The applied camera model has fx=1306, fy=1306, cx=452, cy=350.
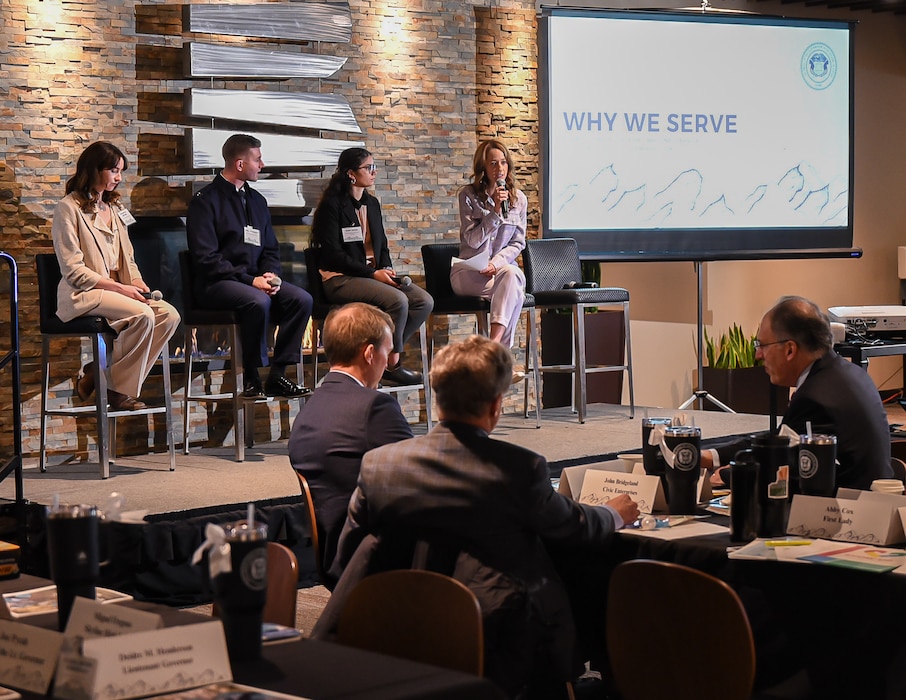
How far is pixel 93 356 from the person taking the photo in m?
5.46

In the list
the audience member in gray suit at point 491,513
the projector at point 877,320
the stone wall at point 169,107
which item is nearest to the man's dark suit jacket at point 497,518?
the audience member in gray suit at point 491,513

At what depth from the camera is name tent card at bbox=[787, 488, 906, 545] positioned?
7.93 ft

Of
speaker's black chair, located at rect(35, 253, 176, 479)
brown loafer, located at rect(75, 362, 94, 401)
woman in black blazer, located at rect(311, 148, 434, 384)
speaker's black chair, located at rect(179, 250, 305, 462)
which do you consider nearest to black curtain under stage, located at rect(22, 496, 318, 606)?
speaker's black chair, located at rect(35, 253, 176, 479)

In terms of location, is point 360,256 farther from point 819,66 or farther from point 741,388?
point 819,66

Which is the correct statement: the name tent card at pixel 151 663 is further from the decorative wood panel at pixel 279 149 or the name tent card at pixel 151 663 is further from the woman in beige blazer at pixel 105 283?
the decorative wood panel at pixel 279 149

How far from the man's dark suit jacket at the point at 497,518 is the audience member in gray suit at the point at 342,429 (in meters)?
0.57

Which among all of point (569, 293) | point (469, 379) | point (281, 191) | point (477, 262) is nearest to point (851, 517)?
point (469, 379)

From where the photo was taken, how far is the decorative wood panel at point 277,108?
6.33 meters

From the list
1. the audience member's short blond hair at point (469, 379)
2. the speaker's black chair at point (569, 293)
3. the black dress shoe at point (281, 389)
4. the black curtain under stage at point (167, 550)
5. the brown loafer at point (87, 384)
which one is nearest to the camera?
the audience member's short blond hair at point (469, 379)

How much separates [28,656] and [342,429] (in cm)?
155

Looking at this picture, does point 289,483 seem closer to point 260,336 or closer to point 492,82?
point 260,336

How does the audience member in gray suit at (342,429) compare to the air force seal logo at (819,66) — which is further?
the air force seal logo at (819,66)

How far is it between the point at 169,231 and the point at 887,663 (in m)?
4.64

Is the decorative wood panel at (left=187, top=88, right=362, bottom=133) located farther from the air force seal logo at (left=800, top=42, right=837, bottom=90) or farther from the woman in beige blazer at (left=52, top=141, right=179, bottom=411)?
the air force seal logo at (left=800, top=42, right=837, bottom=90)
